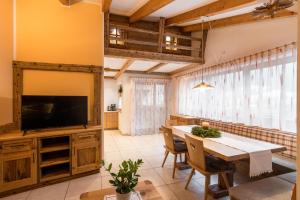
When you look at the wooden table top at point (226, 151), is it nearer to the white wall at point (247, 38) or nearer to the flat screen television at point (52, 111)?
the white wall at point (247, 38)

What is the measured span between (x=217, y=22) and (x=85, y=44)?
9.74ft

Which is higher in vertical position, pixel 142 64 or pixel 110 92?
pixel 142 64

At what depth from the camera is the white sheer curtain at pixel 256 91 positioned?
282cm

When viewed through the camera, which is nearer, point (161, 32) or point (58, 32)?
point (58, 32)

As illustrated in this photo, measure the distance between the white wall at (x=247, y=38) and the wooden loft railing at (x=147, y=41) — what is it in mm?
425

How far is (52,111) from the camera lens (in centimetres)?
283

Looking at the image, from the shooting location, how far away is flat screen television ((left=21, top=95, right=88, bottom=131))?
2.65m

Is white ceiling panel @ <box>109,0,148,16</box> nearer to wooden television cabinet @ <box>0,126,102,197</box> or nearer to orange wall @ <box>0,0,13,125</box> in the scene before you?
orange wall @ <box>0,0,13,125</box>

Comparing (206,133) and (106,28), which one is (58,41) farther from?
(206,133)

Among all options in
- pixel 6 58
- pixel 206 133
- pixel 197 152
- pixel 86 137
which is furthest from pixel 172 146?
pixel 6 58

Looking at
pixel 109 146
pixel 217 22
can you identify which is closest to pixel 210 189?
pixel 109 146

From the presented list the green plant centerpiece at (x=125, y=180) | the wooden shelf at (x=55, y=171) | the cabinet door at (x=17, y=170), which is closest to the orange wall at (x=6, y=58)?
the cabinet door at (x=17, y=170)

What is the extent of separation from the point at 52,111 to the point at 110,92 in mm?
4945

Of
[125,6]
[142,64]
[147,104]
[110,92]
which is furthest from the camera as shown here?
[110,92]
